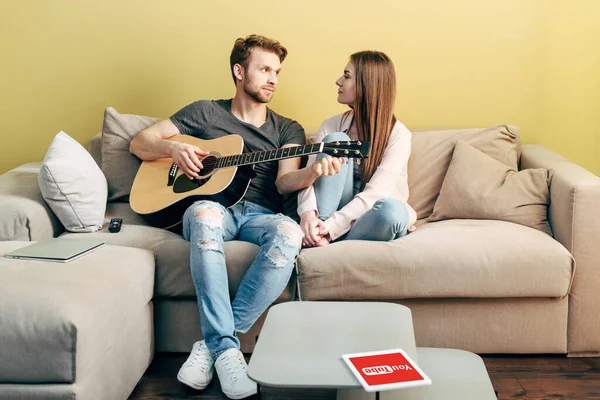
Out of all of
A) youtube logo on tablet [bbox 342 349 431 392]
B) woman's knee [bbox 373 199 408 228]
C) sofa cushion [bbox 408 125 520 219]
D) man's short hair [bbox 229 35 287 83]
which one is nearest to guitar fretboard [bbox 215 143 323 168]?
woman's knee [bbox 373 199 408 228]

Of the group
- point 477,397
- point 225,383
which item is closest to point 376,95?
point 225,383

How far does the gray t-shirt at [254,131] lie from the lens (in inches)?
110

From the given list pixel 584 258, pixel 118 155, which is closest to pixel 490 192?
pixel 584 258

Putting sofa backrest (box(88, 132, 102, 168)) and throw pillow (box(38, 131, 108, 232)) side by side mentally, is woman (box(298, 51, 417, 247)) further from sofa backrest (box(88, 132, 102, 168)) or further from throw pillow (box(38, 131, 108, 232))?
sofa backrest (box(88, 132, 102, 168))

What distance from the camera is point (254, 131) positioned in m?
2.84

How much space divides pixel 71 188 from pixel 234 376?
935mm

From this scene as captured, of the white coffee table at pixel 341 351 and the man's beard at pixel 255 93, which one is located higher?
the man's beard at pixel 255 93

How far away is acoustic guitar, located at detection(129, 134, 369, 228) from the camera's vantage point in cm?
252

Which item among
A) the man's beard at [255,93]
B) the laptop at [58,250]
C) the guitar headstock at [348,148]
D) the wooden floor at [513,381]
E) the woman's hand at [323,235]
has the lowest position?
the wooden floor at [513,381]

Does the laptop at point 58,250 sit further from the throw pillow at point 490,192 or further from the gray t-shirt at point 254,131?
the throw pillow at point 490,192

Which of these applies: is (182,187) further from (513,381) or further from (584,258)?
(584,258)

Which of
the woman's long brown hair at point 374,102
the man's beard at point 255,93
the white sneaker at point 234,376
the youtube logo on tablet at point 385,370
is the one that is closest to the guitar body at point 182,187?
the man's beard at point 255,93

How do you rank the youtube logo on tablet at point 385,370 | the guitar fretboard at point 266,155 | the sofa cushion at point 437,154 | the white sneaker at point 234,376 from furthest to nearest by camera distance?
1. the sofa cushion at point 437,154
2. the guitar fretboard at point 266,155
3. the white sneaker at point 234,376
4. the youtube logo on tablet at point 385,370

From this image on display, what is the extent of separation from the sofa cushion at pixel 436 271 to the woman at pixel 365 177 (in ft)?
0.35
